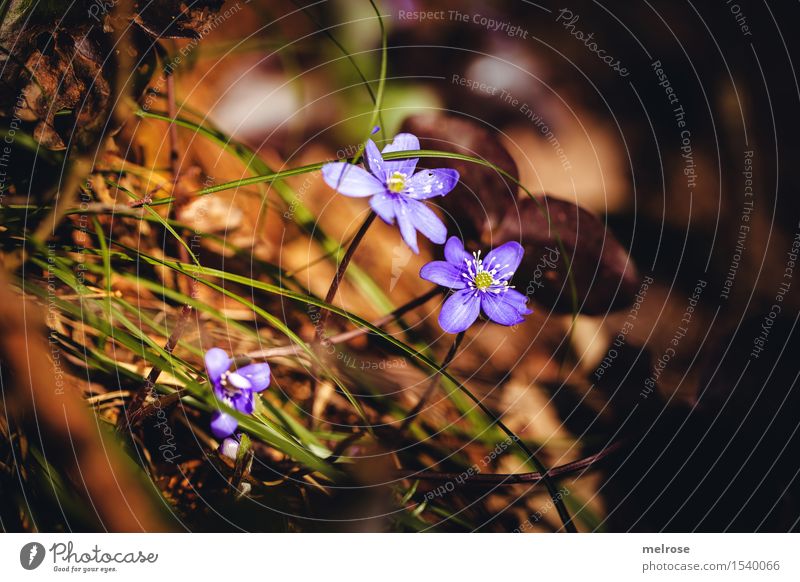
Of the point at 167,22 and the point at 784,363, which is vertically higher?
the point at 167,22

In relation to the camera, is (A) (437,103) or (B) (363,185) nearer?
(B) (363,185)

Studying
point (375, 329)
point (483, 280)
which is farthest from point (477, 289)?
point (375, 329)

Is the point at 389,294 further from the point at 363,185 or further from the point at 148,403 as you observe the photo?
the point at 148,403

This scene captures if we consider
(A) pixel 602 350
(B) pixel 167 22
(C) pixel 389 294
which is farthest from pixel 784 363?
(B) pixel 167 22

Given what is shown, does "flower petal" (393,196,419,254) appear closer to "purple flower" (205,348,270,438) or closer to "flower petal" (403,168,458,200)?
"flower petal" (403,168,458,200)

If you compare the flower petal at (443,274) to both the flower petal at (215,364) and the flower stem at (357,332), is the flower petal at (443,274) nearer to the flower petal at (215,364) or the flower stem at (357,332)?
the flower stem at (357,332)

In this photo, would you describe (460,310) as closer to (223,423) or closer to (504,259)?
(504,259)

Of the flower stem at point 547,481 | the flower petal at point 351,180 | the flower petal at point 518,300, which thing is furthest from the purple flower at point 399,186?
the flower stem at point 547,481
